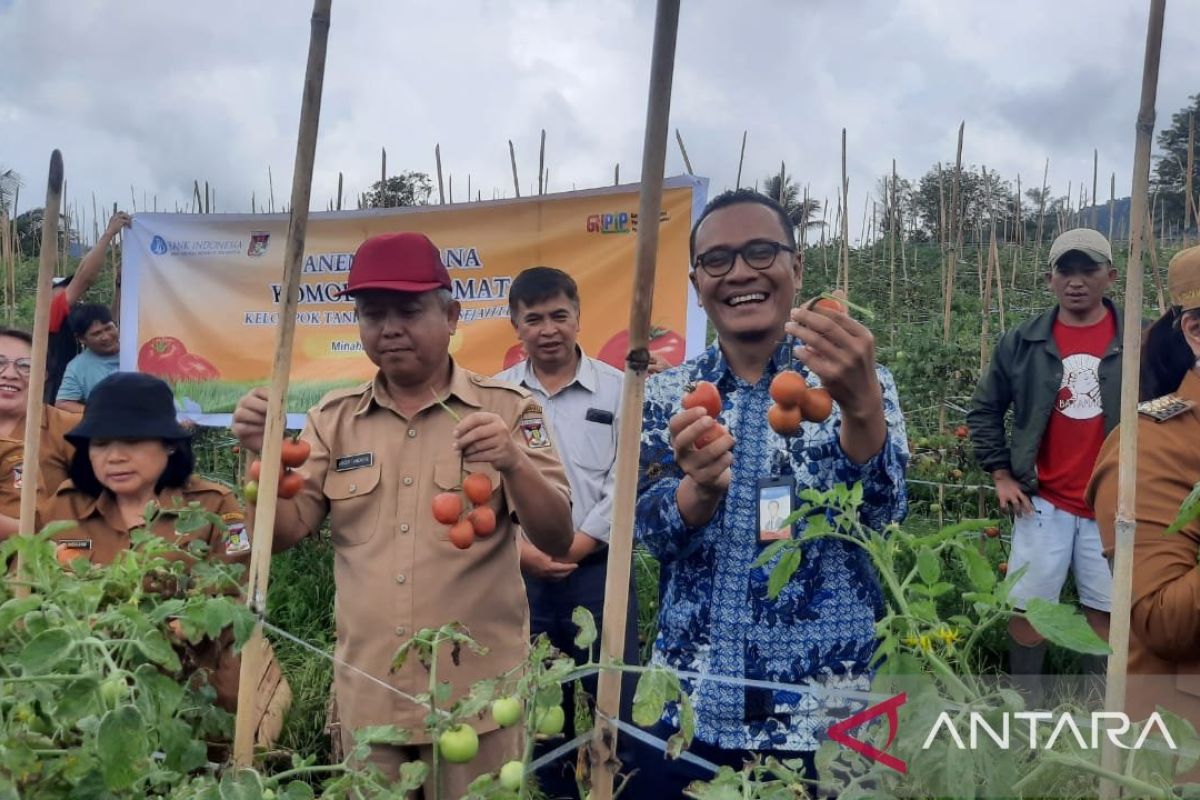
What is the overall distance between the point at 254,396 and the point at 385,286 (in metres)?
0.41

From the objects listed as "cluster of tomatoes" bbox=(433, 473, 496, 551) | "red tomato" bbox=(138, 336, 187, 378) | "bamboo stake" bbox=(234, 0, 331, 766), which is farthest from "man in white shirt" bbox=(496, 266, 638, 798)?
"red tomato" bbox=(138, 336, 187, 378)

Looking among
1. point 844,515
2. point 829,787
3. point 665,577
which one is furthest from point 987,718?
point 665,577

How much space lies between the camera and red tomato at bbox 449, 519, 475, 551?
5.52 feet

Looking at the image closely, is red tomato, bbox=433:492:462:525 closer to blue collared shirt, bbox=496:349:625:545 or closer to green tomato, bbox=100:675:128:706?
green tomato, bbox=100:675:128:706

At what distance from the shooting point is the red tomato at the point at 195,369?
490cm

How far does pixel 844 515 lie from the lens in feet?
3.14

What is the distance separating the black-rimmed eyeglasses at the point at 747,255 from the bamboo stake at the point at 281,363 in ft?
2.46

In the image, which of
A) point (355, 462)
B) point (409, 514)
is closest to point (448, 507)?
point (409, 514)

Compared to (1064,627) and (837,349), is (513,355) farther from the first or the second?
(1064,627)

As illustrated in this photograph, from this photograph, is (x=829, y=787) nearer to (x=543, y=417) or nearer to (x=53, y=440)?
(x=543, y=417)

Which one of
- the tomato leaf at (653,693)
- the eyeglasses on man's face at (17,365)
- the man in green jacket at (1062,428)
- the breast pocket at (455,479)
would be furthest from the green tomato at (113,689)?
the man in green jacket at (1062,428)

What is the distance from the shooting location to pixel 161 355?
4.90 meters

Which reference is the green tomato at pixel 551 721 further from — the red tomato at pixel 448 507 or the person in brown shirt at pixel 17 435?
the person in brown shirt at pixel 17 435

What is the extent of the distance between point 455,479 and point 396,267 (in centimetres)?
44
